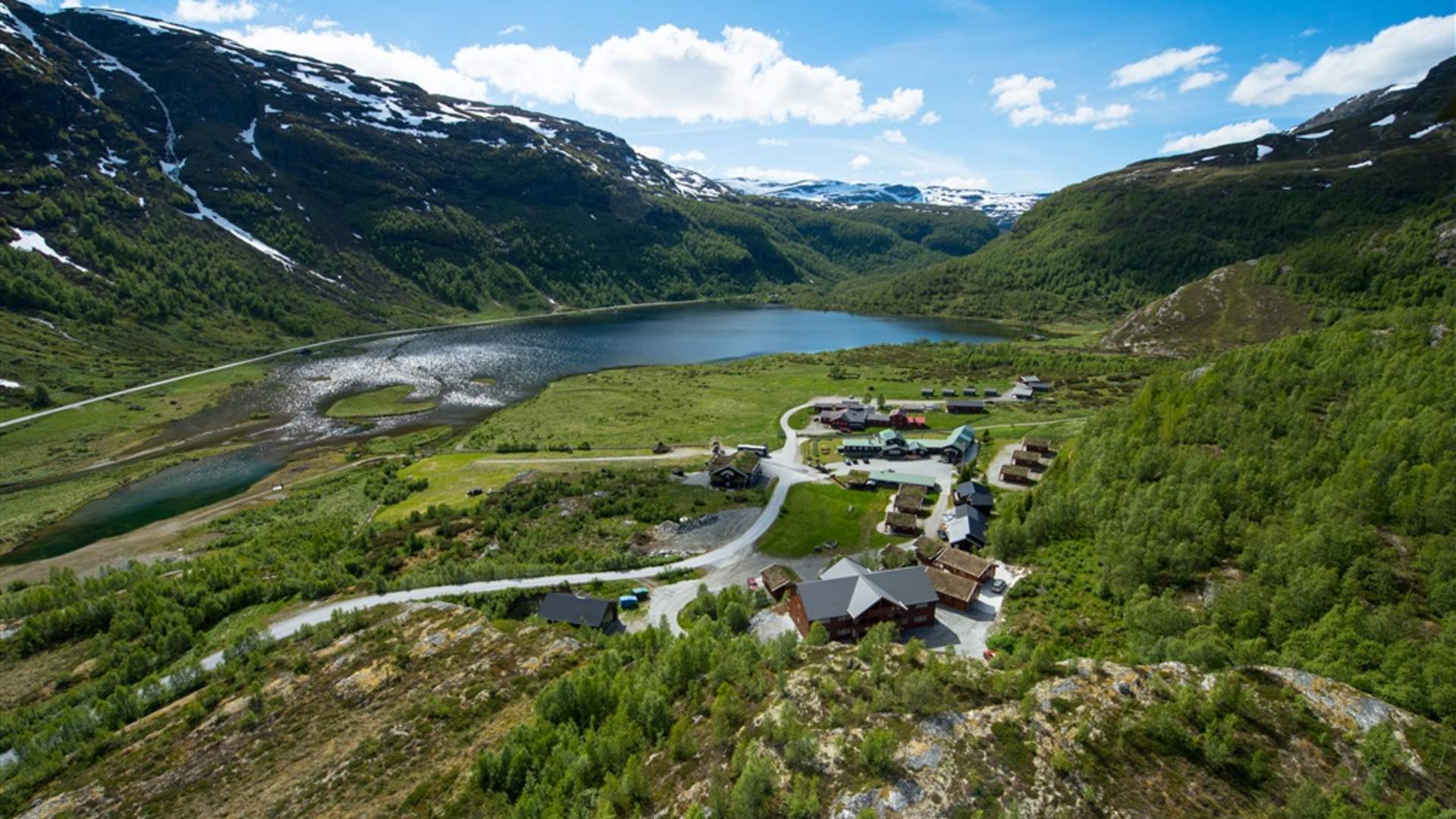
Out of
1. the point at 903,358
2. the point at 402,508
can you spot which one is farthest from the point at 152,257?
the point at 903,358

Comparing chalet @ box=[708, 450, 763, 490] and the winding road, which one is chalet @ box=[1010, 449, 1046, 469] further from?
chalet @ box=[708, 450, 763, 490]

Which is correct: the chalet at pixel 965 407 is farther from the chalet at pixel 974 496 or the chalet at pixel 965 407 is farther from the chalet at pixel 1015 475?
the chalet at pixel 974 496

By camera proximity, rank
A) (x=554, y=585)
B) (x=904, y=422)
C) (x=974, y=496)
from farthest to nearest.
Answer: (x=904, y=422) → (x=974, y=496) → (x=554, y=585)

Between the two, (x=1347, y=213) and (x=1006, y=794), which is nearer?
(x=1006, y=794)

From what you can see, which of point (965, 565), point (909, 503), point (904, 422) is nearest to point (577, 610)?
point (965, 565)

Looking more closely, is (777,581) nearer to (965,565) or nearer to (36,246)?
(965,565)

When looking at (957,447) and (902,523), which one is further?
(957,447)

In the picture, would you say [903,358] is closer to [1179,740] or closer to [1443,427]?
[1443,427]
